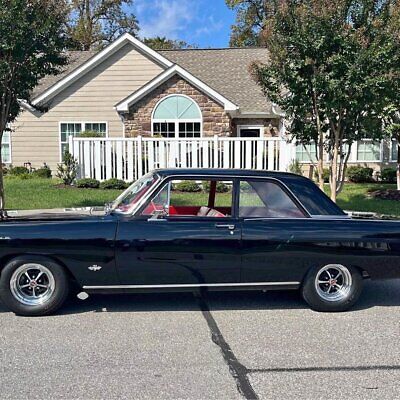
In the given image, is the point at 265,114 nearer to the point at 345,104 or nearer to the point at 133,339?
the point at 345,104

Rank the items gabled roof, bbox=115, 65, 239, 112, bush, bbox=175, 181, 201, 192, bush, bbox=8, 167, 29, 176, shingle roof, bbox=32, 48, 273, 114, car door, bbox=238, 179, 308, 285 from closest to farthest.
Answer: car door, bbox=238, 179, 308, 285 → bush, bbox=175, 181, 201, 192 → gabled roof, bbox=115, 65, 239, 112 → bush, bbox=8, 167, 29, 176 → shingle roof, bbox=32, 48, 273, 114

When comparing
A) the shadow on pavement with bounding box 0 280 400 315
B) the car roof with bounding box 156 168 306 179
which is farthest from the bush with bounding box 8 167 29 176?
the car roof with bounding box 156 168 306 179

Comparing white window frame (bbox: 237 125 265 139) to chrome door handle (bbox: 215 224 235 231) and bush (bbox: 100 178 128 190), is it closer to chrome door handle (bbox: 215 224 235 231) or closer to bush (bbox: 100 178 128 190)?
bush (bbox: 100 178 128 190)

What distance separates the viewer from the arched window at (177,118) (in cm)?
1644

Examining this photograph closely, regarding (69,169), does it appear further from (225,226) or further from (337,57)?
(225,226)

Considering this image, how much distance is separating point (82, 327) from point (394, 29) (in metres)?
7.55

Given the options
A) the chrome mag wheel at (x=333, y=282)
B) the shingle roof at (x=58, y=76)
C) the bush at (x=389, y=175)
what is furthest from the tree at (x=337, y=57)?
the shingle roof at (x=58, y=76)

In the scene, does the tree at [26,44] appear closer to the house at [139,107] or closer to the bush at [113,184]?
the bush at [113,184]

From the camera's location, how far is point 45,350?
3.69 m

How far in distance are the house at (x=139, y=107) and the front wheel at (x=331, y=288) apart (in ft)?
40.1

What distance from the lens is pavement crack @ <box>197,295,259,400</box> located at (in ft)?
10.0

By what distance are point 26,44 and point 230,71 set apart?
1412 cm

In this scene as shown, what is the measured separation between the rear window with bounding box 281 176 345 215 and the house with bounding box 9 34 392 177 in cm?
1179

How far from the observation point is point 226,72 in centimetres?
2061
